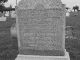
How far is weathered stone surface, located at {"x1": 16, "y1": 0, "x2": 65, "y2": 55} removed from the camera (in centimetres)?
315

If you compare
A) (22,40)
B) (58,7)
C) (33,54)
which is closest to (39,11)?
(58,7)

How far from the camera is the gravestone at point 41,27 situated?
315 centimetres

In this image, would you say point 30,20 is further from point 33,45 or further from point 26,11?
point 33,45

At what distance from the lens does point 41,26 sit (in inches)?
129

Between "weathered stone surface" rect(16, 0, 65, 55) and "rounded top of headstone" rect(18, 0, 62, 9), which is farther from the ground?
"rounded top of headstone" rect(18, 0, 62, 9)

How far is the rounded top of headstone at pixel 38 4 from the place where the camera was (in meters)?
3.10

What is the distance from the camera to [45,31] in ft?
10.8

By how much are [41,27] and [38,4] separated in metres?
0.57

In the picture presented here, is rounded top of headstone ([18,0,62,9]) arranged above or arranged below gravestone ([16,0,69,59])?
above

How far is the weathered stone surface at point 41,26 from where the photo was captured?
10.3 feet

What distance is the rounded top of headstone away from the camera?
3.10 m

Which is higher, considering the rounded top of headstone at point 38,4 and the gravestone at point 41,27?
the rounded top of headstone at point 38,4

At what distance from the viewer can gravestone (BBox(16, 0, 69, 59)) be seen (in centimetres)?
315

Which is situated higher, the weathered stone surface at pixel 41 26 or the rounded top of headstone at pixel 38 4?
the rounded top of headstone at pixel 38 4
